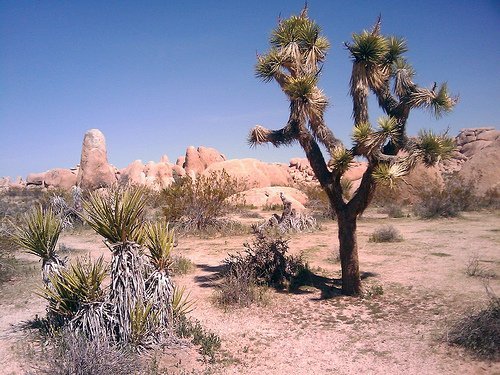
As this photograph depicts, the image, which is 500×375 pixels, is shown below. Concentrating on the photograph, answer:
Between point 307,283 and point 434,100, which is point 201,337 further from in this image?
point 434,100

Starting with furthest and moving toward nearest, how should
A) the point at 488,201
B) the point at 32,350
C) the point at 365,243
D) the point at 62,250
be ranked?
1. the point at 488,201
2. the point at 365,243
3. the point at 62,250
4. the point at 32,350

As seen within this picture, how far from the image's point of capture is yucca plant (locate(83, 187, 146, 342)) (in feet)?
16.6

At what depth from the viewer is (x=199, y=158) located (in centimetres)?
3672

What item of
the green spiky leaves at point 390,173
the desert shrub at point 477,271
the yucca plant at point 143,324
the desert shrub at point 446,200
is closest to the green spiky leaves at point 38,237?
the yucca plant at point 143,324

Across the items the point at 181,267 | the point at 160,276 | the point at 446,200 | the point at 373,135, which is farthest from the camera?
the point at 446,200

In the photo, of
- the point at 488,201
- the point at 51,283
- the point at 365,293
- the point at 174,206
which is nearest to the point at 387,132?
the point at 365,293

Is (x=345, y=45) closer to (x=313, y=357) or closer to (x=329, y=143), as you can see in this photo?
(x=329, y=143)

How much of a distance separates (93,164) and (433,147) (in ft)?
81.3

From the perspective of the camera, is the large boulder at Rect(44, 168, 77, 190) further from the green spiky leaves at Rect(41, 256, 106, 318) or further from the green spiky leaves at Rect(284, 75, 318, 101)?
the green spiky leaves at Rect(41, 256, 106, 318)

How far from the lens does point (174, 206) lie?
52.0 ft

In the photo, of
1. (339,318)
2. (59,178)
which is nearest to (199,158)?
(59,178)

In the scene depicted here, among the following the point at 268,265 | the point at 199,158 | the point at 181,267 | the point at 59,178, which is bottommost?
the point at 181,267

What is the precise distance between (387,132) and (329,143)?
1327mm

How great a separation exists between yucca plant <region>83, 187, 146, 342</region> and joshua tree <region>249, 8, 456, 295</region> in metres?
3.74
